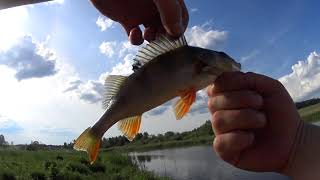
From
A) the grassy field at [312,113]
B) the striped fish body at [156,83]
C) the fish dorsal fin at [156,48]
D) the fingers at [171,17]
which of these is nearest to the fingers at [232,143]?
the striped fish body at [156,83]

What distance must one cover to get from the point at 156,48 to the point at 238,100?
531mm

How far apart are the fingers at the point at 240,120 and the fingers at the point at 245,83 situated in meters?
0.12

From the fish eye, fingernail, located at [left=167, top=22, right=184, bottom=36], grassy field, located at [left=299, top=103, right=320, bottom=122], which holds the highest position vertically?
grassy field, located at [left=299, top=103, right=320, bottom=122]

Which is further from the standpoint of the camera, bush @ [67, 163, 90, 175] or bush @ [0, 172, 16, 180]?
bush @ [67, 163, 90, 175]

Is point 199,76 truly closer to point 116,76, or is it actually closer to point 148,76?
point 148,76

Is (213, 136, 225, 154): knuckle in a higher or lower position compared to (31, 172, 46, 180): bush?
lower

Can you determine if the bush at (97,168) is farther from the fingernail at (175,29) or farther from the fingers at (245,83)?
the fingers at (245,83)

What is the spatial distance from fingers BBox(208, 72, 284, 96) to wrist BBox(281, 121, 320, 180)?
26 centimetres

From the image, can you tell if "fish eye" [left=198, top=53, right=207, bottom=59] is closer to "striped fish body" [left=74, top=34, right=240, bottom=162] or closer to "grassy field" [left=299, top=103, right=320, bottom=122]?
"striped fish body" [left=74, top=34, right=240, bottom=162]

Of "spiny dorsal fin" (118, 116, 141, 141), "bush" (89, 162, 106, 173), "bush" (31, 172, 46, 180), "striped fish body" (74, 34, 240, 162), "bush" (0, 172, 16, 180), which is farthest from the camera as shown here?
"bush" (89, 162, 106, 173)

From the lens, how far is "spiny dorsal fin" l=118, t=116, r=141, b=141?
2357mm

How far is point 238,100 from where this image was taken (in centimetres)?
216

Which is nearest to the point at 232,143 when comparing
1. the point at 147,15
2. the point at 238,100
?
the point at 238,100

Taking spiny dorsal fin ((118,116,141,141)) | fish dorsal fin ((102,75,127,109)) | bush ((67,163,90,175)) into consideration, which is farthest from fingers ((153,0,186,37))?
bush ((67,163,90,175))
